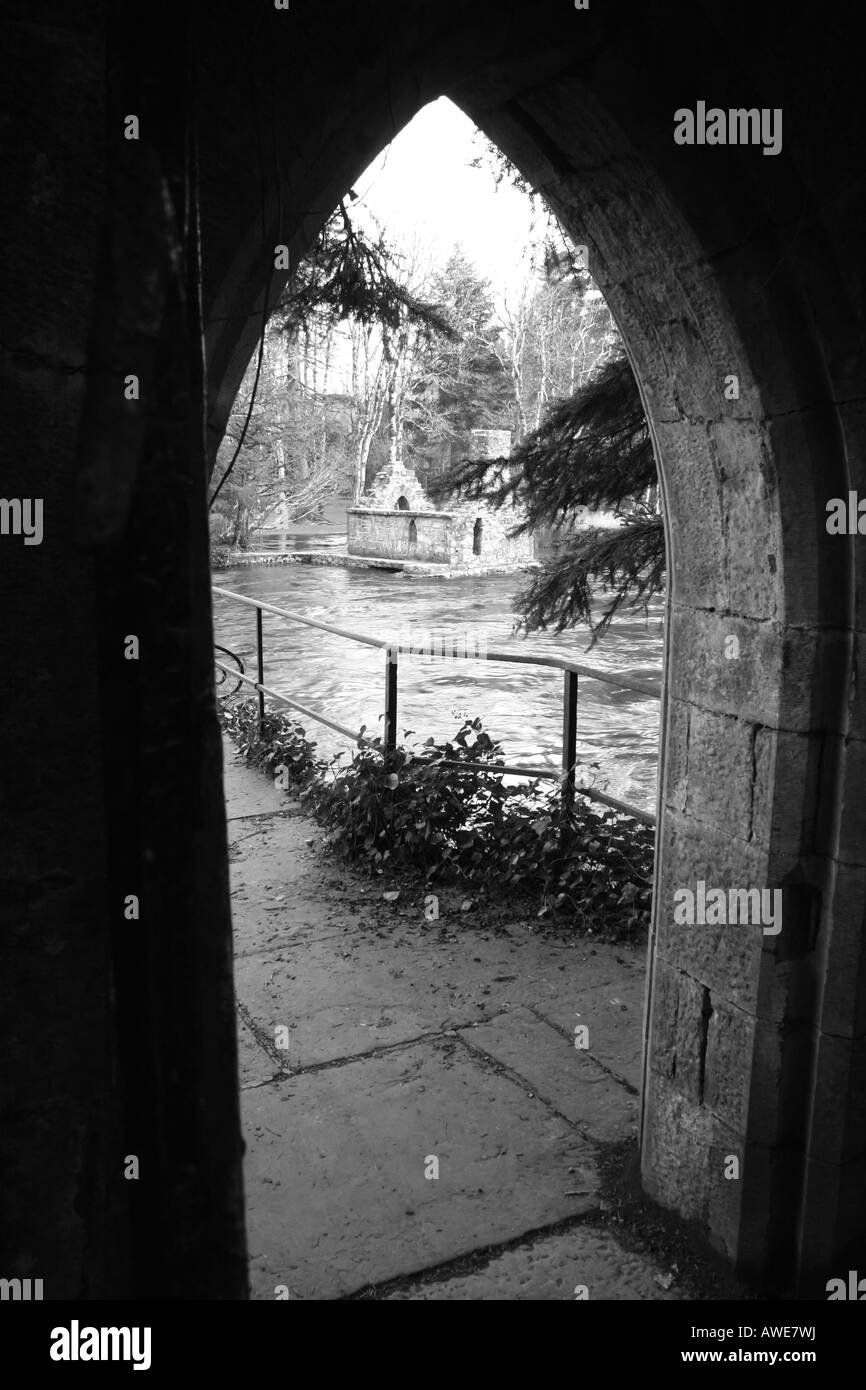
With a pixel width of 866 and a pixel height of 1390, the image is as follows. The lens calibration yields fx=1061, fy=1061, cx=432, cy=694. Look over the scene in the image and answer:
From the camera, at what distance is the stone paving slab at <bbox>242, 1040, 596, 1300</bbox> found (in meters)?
2.84

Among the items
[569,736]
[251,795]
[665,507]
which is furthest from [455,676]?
[665,507]

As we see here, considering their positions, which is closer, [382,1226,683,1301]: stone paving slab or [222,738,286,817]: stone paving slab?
[382,1226,683,1301]: stone paving slab

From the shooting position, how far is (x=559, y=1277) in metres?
2.79

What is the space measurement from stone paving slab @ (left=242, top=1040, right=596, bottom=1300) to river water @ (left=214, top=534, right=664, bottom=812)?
2976 mm

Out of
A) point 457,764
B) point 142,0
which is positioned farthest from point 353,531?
point 142,0

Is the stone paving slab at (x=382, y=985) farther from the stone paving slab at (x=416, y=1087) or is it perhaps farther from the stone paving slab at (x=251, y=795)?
the stone paving slab at (x=251, y=795)

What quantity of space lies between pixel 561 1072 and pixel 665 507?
6.62 ft

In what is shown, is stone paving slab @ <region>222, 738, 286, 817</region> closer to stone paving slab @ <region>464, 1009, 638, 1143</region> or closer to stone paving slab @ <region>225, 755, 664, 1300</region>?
stone paving slab @ <region>225, 755, 664, 1300</region>

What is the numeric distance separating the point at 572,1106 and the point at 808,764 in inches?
62.9

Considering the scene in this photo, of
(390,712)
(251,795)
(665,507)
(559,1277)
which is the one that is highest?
(665,507)

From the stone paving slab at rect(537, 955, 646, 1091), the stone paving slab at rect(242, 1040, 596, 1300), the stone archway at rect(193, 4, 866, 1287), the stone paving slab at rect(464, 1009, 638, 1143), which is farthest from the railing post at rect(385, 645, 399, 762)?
the stone archway at rect(193, 4, 866, 1287)

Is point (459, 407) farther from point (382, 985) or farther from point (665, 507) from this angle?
point (665, 507)

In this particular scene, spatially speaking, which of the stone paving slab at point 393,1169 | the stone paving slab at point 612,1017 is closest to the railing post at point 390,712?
the stone paving slab at point 612,1017

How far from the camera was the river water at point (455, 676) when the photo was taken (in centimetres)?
1002
